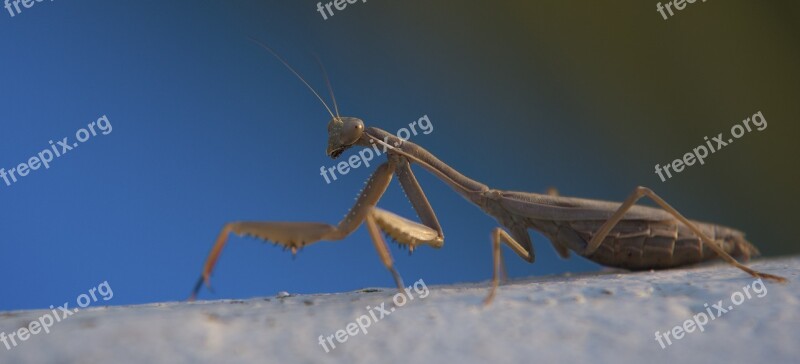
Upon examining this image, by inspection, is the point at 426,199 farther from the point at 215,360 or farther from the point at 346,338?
the point at 215,360

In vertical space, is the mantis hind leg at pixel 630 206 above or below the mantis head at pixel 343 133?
below

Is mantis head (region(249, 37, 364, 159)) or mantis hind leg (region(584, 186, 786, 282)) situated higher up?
mantis head (region(249, 37, 364, 159))

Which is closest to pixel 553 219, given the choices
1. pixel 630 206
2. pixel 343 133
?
pixel 630 206

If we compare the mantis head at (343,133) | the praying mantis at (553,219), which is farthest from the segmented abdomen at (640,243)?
the mantis head at (343,133)

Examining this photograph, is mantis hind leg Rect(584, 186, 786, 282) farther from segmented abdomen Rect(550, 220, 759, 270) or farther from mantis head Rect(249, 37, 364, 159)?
mantis head Rect(249, 37, 364, 159)

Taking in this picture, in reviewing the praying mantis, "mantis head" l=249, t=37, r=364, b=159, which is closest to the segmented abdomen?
the praying mantis

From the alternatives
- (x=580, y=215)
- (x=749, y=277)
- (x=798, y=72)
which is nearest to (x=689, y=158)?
(x=798, y=72)

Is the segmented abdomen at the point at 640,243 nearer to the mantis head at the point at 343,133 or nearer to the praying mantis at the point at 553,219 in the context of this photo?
the praying mantis at the point at 553,219

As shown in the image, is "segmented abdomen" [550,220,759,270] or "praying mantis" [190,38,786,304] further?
"segmented abdomen" [550,220,759,270]
